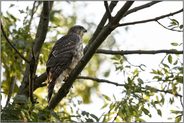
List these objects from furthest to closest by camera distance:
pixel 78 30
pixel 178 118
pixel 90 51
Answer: pixel 78 30 < pixel 178 118 < pixel 90 51

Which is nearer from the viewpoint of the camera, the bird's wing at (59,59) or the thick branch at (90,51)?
the thick branch at (90,51)

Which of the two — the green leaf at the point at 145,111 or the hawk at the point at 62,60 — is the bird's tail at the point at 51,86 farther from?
the green leaf at the point at 145,111

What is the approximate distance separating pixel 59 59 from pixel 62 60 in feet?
0.22

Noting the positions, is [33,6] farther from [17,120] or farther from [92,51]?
[17,120]

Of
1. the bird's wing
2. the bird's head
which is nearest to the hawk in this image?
the bird's wing

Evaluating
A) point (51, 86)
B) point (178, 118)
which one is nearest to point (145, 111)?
point (178, 118)

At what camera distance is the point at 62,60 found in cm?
854

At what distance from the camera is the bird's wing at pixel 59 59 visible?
26.9ft

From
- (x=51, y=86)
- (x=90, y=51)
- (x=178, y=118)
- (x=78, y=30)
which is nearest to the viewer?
(x=90, y=51)

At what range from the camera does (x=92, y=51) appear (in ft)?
22.2

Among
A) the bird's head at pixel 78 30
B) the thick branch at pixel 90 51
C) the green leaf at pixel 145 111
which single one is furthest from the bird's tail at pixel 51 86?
the bird's head at pixel 78 30

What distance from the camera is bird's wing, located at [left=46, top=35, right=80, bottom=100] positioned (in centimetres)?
820

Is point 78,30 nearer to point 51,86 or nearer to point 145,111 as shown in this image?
point 51,86

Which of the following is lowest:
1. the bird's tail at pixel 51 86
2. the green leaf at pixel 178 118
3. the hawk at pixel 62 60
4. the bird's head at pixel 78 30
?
the green leaf at pixel 178 118
